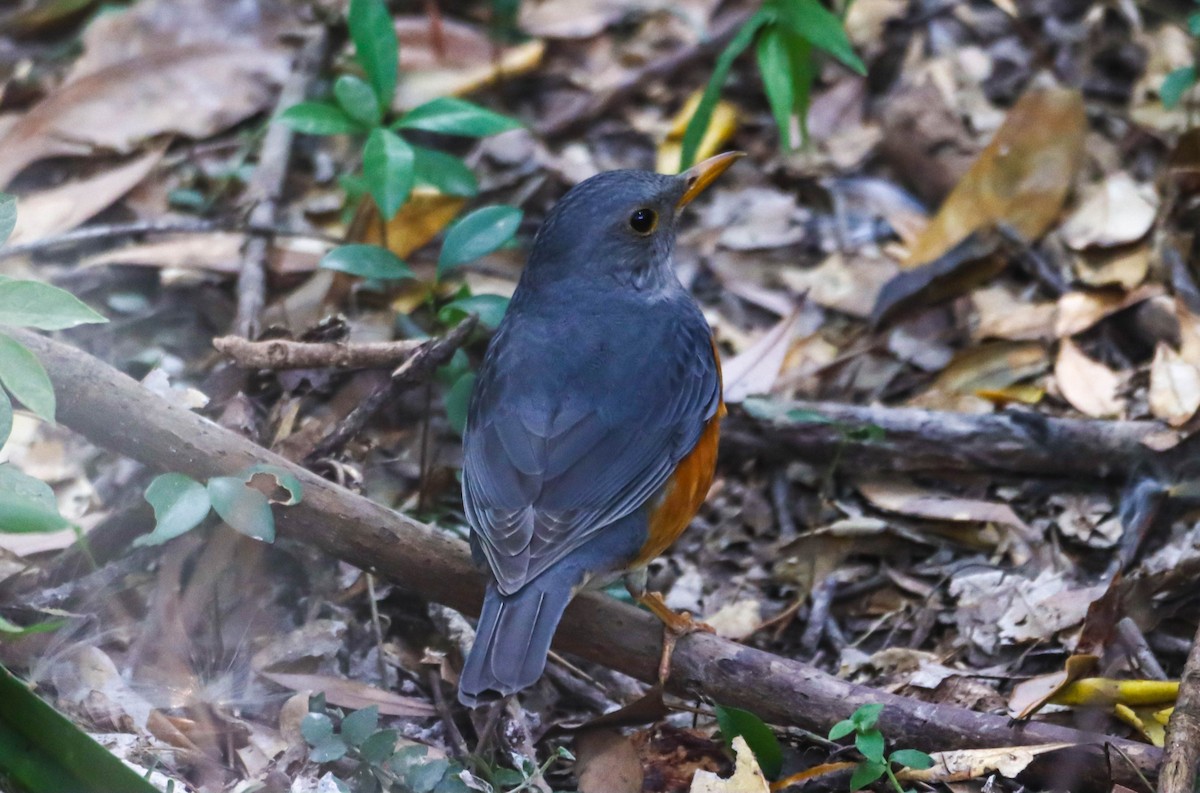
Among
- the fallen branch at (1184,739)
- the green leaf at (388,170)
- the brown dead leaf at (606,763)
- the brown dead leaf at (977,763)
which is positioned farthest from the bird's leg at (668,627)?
the green leaf at (388,170)

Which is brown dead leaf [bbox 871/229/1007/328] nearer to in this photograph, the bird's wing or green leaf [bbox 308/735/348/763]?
the bird's wing

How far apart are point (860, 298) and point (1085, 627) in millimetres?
2305

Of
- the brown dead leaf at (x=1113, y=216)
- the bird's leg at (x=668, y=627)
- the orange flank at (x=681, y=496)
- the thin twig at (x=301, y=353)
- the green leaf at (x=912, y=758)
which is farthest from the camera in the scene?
the brown dead leaf at (x=1113, y=216)

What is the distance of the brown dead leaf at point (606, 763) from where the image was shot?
3.97 m

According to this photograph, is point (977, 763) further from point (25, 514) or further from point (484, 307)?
point (25, 514)

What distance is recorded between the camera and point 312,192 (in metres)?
6.56

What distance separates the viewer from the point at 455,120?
4961 millimetres

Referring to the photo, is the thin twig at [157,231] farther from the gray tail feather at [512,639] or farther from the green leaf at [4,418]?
the gray tail feather at [512,639]

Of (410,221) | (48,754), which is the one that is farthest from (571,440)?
(410,221)

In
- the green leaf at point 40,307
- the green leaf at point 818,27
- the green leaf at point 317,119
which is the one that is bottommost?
the green leaf at point 317,119

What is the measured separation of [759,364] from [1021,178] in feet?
5.41

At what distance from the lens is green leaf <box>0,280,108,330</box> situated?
3.21 metres

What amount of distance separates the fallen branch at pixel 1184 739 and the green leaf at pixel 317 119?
11.4 feet

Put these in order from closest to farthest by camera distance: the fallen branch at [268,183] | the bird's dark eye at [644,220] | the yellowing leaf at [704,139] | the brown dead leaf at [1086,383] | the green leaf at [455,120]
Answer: the bird's dark eye at [644,220] → the green leaf at [455,120] → the brown dead leaf at [1086,383] → the fallen branch at [268,183] → the yellowing leaf at [704,139]
